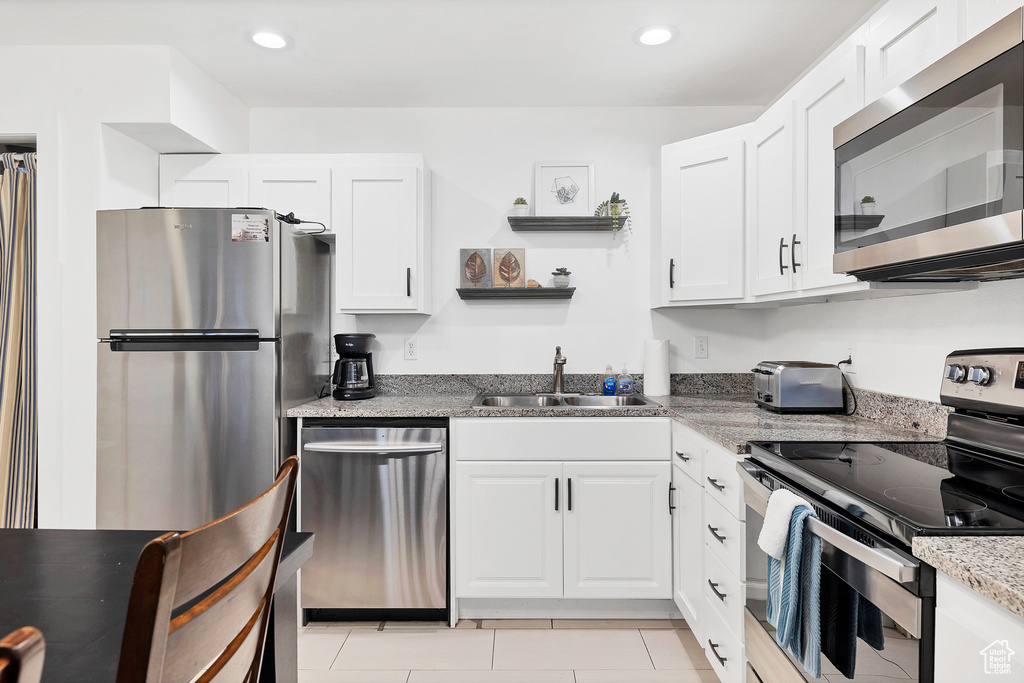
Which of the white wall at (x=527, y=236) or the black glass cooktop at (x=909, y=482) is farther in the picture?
the white wall at (x=527, y=236)

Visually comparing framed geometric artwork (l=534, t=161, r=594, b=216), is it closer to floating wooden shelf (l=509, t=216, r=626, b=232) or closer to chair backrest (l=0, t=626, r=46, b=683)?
floating wooden shelf (l=509, t=216, r=626, b=232)

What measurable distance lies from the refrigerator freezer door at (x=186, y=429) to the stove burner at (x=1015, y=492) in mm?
2262

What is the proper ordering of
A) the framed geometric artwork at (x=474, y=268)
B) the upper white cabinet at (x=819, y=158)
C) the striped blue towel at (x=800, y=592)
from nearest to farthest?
the striped blue towel at (x=800, y=592)
the upper white cabinet at (x=819, y=158)
the framed geometric artwork at (x=474, y=268)

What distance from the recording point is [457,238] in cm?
289

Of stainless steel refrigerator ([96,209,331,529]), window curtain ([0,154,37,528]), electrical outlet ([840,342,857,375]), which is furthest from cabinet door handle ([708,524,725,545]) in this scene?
window curtain ([0,154,37,528])

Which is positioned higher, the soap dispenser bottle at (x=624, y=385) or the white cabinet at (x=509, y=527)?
the soap dispenser bottle at (x=624, y=385)

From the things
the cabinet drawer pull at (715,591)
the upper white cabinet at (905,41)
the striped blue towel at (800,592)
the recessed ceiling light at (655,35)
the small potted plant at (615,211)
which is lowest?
the cabinet drawer pull at (715,591)

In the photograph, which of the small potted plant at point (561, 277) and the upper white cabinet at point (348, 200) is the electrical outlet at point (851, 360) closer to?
the small potted plant at point (561, 277)

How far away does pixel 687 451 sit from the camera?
2107mm

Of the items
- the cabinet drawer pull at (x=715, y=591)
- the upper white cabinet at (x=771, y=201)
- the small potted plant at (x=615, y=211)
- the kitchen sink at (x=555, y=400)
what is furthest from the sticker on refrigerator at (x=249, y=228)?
the cabinet drawer pull at (x=715, y=591)

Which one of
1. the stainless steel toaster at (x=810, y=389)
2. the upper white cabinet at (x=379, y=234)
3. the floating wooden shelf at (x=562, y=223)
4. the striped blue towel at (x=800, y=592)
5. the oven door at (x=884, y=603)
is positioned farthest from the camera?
the floating wooden shelf at (x=562, y=223)

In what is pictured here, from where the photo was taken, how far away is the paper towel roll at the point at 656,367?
277 centimetres

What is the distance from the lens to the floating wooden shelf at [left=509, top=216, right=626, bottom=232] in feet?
8.99

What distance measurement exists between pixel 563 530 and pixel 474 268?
1.37 meters
